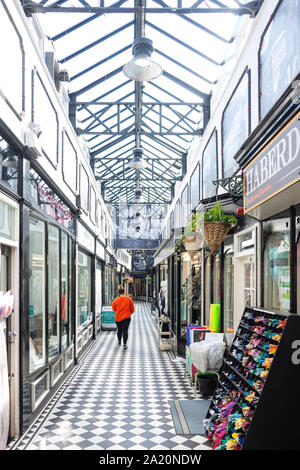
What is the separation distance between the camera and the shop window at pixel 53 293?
599cm

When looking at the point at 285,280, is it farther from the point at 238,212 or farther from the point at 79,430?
the point at 79,430

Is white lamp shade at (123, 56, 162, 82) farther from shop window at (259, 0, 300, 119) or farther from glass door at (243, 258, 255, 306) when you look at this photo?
glass door at (243, 258, 255, 306)

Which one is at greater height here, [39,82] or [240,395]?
[39,82]

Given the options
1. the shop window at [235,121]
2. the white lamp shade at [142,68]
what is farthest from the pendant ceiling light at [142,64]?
the shop window at [235,121]

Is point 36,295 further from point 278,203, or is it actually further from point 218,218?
point 278,203

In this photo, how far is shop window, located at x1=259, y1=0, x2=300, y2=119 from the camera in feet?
12.6

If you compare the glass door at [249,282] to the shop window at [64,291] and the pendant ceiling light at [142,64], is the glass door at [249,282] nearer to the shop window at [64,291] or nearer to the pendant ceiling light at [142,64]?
the pendant ceiling light at [142,64]

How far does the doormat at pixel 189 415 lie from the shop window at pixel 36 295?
69.9 inches

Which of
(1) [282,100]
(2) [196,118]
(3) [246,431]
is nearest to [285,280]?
(3) [246,431]

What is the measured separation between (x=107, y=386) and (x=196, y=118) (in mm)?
6413

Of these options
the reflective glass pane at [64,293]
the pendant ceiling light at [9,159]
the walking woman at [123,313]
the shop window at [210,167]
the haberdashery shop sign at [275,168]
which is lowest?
the walking woman at [123,313]

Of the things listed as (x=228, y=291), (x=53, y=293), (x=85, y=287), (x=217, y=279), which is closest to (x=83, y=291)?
(x=85, y=287)

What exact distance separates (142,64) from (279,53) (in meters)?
1.43

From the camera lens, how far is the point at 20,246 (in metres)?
4.35
